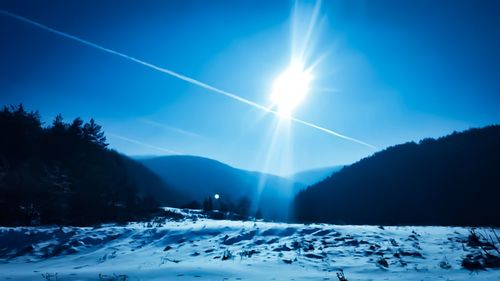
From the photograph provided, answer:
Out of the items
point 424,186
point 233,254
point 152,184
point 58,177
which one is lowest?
point 233,254

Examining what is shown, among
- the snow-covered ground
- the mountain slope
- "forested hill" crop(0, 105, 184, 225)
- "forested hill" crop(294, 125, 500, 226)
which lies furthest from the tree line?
the mountain slope

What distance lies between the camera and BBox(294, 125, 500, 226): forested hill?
7250cm

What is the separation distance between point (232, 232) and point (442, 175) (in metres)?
84.9

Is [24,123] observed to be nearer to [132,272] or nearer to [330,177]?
[132,272]

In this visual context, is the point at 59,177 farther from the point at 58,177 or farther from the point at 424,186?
the point at 424,186

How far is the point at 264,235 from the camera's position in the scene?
45.2ft

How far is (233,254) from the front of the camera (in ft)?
37.0

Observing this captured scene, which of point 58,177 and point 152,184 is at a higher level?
point 152,184

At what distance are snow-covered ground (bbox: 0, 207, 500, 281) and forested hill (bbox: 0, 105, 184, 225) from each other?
8680 mm

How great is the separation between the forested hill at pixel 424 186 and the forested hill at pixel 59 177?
60.5 meters

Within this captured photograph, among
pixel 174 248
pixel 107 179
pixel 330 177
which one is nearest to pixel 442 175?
pixel 330 177

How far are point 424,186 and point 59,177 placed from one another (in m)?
84.7

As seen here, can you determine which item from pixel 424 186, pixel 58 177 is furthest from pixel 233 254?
pixel 424 186

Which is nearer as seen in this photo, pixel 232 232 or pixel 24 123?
pixel 232 232
